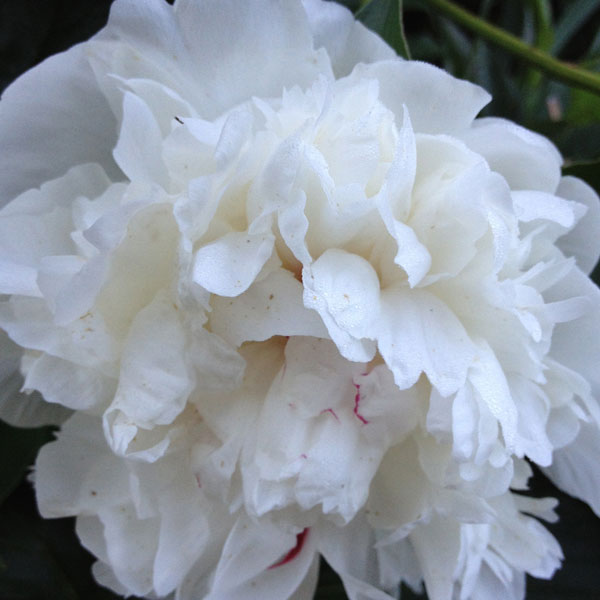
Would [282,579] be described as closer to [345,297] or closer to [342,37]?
[345,297]

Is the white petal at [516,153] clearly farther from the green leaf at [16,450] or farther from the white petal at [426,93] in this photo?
the green leaf at [16,450]

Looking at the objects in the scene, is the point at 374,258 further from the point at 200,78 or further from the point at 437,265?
the point at 200,78

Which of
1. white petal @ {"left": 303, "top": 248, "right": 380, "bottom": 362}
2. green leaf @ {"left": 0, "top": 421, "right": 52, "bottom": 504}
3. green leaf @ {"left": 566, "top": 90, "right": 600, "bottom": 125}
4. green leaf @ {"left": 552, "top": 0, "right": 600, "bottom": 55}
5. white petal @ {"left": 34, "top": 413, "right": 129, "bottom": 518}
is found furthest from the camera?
green leaf @ {"left": 552, "top": 0, "right": 600, "bottom": 55}

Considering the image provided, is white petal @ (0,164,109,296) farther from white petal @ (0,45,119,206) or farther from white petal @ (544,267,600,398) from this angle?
white petal @ (544,267,600,398)

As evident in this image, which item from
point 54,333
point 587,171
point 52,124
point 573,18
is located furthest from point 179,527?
point 573,18

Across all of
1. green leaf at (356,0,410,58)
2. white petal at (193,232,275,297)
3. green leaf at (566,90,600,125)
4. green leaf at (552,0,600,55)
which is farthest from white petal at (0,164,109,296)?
green leaf at (552,0,600,55)

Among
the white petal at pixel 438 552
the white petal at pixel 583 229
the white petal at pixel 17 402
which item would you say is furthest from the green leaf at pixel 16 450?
the white petal at pixel 583 229
